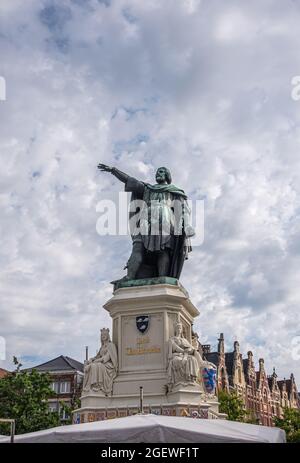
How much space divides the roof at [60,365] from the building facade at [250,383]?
15.2 metres

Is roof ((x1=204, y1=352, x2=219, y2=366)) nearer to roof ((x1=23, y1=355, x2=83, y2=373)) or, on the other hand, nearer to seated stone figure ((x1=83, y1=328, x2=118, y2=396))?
roof ((x1=23, y1=355, x2=83, y2=373))

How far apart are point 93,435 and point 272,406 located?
7899cm

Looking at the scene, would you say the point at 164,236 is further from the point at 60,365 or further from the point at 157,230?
the point at 60,365

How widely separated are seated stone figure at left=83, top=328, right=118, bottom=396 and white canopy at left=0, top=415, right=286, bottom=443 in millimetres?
8567

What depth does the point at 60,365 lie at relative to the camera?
202 ft

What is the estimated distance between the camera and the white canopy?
8562 millimetres

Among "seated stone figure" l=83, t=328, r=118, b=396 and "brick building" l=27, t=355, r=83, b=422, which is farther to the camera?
"brick building" l=27, t=355, r=83, b=422

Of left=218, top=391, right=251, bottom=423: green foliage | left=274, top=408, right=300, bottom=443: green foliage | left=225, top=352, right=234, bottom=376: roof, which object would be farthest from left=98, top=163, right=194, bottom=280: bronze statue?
left=225, top=352, right=234, bottom=376: roof

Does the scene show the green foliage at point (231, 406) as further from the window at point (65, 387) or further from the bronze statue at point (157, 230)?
the bronze statue at point (157, 230)

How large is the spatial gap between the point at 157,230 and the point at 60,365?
45.0 metres

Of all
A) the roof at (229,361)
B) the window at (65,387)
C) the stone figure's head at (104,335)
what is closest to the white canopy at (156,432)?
the stone figure's head at (104,335)

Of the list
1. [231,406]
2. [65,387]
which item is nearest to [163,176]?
[231,406]

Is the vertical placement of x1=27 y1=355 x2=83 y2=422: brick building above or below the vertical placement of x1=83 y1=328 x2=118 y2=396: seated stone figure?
above
